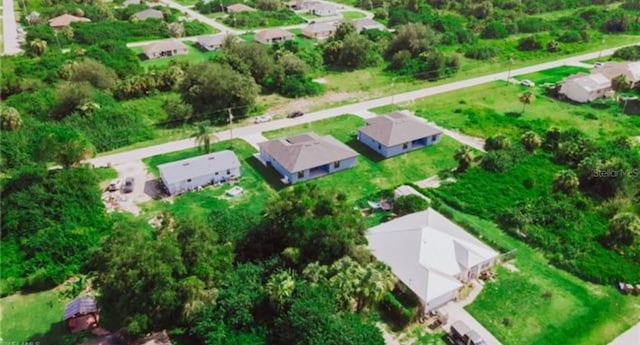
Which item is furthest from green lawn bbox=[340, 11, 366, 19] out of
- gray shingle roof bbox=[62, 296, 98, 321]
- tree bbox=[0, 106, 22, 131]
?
gray shingle roof bbox=[62, 296, 98, 321]

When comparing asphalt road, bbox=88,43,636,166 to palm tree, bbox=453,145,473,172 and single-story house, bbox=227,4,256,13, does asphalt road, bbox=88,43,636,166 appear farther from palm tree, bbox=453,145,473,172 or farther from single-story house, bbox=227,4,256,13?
single-story house, bbox=227,4,256,13

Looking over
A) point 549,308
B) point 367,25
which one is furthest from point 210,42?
point 549,308

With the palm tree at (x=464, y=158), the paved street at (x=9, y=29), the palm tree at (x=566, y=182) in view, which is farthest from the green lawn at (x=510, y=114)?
the paved street at (x=9, y=29)

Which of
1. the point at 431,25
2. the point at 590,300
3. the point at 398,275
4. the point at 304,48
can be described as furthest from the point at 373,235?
the point at 431,25

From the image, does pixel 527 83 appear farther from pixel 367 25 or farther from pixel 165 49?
pixel 165 49

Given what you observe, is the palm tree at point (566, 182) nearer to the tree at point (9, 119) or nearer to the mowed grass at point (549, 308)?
the mowed grass at point (549, 308)

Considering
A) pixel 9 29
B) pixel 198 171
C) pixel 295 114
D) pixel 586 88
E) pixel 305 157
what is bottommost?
pixel 198 171
